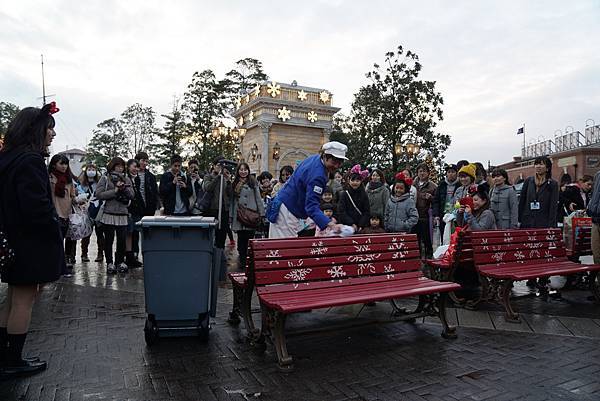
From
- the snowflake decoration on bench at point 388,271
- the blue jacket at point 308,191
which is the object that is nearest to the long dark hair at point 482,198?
the snowflake decoration on bench at point 388,271

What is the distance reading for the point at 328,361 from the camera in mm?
3721

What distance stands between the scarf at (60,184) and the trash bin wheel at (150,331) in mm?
3767

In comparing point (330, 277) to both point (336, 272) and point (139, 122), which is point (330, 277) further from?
point (139, 122)

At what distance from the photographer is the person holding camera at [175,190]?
8.24 meters

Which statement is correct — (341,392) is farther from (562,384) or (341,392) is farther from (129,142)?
(129,142)

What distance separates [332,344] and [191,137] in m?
32.2

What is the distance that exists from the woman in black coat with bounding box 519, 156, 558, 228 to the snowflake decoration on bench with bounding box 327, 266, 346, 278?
4.24 metres

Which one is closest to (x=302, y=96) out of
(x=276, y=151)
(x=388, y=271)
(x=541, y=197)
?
(x=276, y=151)

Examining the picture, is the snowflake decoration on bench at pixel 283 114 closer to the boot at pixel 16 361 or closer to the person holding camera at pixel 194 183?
the person holding camera at pixel 194 183

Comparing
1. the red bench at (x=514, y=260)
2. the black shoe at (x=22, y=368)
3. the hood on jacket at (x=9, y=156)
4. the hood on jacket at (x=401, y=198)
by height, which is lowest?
the black shoe at (x=22, y=368)

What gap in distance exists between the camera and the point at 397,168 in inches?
845

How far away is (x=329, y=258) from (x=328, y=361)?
3.10ft

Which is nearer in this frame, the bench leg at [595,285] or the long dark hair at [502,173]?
the bench leg at [595,285]

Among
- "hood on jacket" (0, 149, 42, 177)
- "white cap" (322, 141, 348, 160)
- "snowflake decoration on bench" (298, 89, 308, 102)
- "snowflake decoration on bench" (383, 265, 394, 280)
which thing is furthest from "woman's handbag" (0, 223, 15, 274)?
"snowflake decoration on bench" (298, 89, 308, 102)
